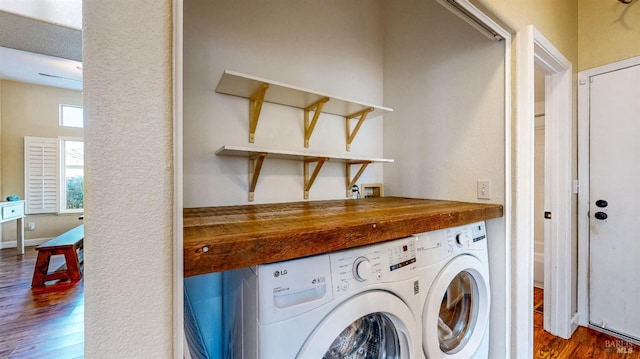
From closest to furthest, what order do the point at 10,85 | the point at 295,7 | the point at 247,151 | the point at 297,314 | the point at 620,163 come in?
the point at 297,314 < the point at 247,151 < the point at 295,7 < the point at 620,163 < the point at 10,85

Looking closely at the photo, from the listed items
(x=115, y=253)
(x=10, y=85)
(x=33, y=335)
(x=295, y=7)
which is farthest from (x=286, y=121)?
(x=10, y=85)

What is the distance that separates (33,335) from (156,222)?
2602mm

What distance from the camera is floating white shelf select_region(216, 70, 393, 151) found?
1250 millimetres

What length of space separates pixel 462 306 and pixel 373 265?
0.83 meters

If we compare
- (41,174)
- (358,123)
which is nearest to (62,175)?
(41,174)

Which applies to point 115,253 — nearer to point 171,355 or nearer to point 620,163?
point 171,355

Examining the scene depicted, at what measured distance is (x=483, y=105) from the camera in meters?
1.49

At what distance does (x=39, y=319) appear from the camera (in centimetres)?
221

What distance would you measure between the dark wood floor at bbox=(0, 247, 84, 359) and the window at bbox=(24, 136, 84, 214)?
1934 mm

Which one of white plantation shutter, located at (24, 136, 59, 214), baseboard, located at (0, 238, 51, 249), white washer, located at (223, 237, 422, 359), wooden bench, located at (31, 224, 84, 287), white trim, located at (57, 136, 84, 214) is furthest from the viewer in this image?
white trim, located at (57, 136, 84, 214)

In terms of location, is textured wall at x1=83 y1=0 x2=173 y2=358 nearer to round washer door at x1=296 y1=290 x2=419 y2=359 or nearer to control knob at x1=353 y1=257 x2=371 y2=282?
round washer door at x1=296 y1=290 x2=419 y2=359

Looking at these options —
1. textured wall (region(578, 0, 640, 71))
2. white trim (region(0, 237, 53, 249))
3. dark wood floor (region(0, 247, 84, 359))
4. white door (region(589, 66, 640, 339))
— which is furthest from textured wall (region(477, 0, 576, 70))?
white trim (region(0, 237, 53, 249))

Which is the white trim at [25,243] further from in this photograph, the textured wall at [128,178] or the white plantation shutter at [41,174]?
the textured wall at [128,178]

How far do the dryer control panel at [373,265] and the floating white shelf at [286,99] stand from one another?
0.83 metres
